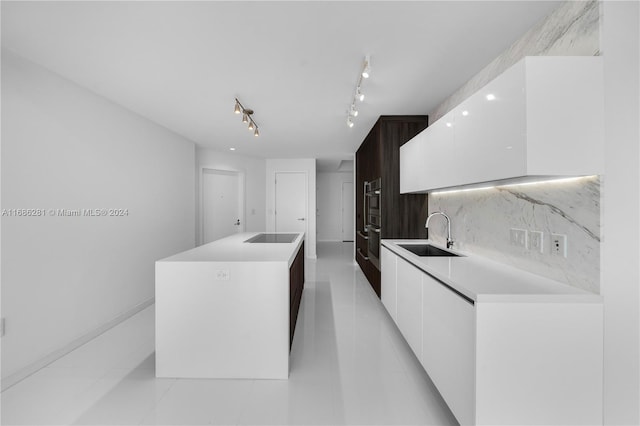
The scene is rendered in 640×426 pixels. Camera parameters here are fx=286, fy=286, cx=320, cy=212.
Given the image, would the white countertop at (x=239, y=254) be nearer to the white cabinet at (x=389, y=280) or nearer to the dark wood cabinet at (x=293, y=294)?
the dark wood cabinet at (x=293, y=294)

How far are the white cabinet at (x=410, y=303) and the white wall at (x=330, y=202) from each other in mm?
7003

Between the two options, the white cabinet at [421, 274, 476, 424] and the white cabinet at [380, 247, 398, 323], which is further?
the white cabinet at [380, 247, 398, 323]

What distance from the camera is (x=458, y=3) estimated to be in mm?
1593

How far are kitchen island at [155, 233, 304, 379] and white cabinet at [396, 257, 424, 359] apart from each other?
943 mm

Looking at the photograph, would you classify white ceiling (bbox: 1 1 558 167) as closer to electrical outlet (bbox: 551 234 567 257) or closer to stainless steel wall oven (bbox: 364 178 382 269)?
stainless steel wall oven (bbox: 364 178 382 269)

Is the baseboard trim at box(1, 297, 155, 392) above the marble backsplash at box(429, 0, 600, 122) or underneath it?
underneath

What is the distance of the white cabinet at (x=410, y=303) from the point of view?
205 cm

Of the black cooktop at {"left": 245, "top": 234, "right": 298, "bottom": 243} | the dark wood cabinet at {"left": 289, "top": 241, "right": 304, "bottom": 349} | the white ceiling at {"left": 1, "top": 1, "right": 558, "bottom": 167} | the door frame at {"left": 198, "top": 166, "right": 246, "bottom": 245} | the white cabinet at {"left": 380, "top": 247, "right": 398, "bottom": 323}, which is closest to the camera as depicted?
the white ceiling at {"left": 1, "top": 1, "right": 558, "bottom": 167}

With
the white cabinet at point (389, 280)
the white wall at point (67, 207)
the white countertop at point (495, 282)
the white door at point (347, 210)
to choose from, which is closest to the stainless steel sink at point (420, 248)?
the white cabinet at point (389, 280)

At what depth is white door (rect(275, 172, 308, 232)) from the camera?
6.81 meters

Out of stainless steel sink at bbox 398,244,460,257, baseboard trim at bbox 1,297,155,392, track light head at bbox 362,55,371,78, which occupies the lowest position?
baseboard trim at bbox 1,297,155,392

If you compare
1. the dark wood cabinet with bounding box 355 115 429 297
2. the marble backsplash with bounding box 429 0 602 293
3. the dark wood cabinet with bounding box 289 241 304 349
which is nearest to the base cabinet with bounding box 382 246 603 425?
the marble backsplash with bounding box 429 0 602 293

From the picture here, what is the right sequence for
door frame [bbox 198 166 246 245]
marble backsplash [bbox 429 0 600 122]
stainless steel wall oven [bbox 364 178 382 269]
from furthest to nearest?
door frame [bbox 198 166 246 245], stainless steel wall oven [bbox 364 178 382 269], marble backsplash [bbox 429 0 600 122]

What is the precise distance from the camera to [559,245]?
1.56m
